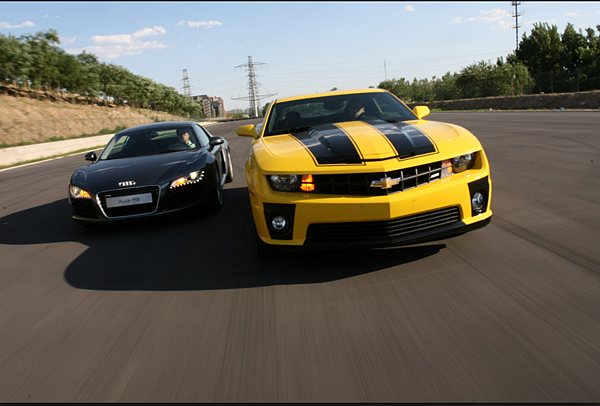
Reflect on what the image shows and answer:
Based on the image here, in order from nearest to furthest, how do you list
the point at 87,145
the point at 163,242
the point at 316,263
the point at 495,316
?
the point at 495,316, the point at 316,263, the point at 163,242, the point at 87,145

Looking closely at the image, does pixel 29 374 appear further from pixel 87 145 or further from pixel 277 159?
pixel 87 145

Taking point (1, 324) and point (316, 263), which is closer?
point (1, 324)

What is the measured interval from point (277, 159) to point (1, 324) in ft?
7.02

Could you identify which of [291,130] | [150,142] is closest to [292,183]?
[291,130]

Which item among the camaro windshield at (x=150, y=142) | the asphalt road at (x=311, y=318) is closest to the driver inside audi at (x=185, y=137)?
the camaro windshield at (x=150, y=142)

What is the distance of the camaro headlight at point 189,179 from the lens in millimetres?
5453

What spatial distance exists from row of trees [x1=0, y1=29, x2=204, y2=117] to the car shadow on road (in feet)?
158

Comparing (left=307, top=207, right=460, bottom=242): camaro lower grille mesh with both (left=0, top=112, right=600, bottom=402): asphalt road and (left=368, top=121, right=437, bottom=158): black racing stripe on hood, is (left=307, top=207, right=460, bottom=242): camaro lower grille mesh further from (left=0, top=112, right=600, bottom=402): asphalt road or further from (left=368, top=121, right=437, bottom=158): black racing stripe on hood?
(left=368, top=121, right=437, bottom=158): black racing stripe on hood

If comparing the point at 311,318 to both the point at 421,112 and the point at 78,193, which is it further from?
the point at 78,193

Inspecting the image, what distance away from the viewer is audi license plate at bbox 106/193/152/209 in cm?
534

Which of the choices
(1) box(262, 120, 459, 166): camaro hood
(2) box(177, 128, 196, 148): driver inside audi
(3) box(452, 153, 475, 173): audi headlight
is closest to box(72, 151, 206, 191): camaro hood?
(2) box(177, 128, 196, 148): driver inside audi

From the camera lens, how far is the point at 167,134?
6832 mm

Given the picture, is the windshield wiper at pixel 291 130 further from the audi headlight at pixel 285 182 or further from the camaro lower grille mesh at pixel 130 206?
the camaro lower grille mesh at pixel 130 206

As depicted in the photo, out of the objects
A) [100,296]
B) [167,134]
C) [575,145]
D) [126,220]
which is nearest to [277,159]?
[100,296]
